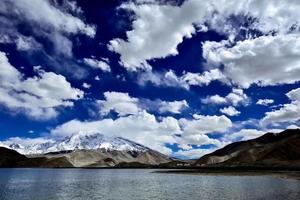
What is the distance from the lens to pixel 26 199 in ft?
224

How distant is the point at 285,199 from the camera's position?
59.0m

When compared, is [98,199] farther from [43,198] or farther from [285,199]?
[285,199]

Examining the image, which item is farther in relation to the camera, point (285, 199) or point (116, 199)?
point (116, 199)

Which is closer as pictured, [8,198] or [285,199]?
[285,199]

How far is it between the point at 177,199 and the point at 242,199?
37.4ft

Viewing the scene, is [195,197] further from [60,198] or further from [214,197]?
[60,198]

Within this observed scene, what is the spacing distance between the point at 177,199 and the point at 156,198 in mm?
4214

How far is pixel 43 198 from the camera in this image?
70.5 m

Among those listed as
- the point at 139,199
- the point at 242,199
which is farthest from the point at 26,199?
the point at 242,199

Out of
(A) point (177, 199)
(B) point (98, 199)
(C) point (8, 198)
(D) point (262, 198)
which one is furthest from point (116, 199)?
(D) point (262, 198)

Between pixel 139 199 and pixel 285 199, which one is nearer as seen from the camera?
pixel 285 199

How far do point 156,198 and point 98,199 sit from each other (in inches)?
416

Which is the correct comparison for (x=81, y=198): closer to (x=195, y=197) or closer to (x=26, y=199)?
(x=26, y=199)

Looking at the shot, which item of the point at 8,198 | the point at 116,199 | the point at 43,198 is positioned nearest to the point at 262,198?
the point at 116,199
